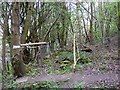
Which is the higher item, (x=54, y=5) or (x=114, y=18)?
(x=54, y=5)

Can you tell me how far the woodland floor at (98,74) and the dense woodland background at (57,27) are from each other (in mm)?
58

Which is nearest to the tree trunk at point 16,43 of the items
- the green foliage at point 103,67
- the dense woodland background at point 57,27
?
the dense woodland background at point 57,27

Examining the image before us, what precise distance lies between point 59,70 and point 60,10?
46 centimetres

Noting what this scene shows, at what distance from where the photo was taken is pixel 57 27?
5.24ft

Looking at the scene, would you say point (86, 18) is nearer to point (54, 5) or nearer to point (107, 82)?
point (54, 5)

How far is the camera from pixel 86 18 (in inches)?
56.4

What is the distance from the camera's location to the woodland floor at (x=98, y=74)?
1.21m

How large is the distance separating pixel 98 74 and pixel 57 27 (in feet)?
1.64

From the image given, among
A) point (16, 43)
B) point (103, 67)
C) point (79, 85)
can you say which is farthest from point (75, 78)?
point (16, 43)

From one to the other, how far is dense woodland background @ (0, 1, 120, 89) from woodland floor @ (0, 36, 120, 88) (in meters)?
0.06

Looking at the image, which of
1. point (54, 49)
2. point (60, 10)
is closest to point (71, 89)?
point (54, 49)

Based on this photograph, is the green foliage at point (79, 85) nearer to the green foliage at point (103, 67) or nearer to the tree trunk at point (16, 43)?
the green foliage at point (103, 67)

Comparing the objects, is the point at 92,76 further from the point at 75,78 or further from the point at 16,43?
the point at 16,43

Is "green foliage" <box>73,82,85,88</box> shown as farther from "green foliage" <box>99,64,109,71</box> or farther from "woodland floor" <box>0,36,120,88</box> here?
"green foliage" <box>99,64,109,71</box>
